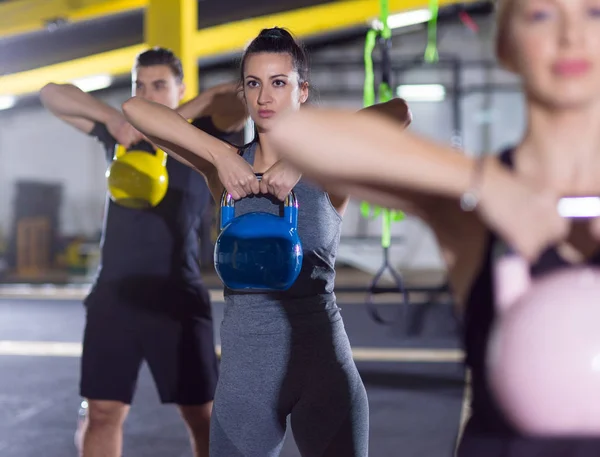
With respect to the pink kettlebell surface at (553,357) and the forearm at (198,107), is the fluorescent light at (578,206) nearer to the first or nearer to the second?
the pink kettlebell surface at (553,357)

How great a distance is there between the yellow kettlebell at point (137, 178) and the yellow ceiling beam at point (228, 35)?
177 inches

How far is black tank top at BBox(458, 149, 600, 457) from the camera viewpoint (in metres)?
0.78

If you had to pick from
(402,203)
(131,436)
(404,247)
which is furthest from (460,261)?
(404,247)

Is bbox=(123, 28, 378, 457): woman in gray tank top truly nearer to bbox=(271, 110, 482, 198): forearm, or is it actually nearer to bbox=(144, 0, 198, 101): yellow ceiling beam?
bbox=(271, 110, 482, 198): forearm

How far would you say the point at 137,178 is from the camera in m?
2.09

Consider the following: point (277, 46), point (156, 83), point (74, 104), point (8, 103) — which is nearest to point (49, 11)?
point (8, 103)

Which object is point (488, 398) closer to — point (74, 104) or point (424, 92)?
point (74, 104)

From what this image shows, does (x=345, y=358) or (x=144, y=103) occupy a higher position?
(x=144, y=103)

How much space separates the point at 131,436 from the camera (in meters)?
3.34

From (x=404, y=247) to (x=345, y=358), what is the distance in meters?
10.1

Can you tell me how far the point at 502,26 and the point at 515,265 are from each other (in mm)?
274

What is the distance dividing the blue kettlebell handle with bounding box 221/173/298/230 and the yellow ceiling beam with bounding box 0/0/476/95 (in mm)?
5187

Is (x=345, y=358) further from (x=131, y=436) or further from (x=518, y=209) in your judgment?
(x=131, y=436)

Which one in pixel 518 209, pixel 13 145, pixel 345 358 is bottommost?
pixel 345 358
